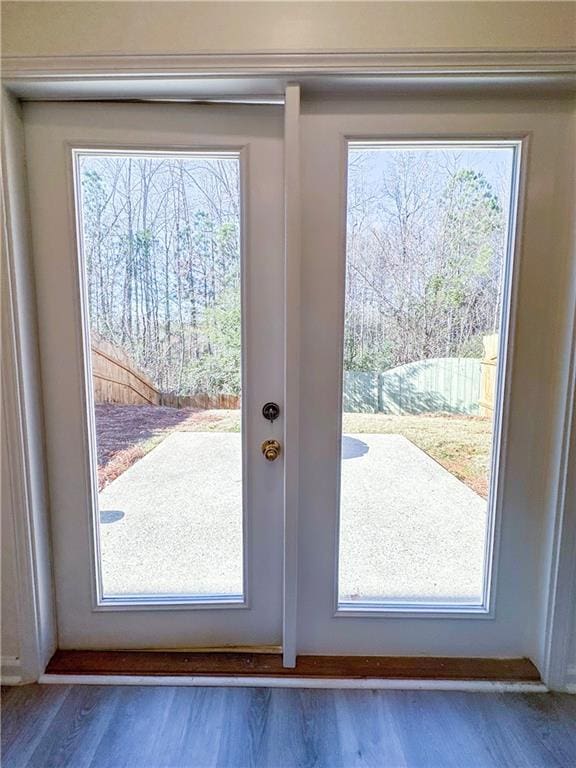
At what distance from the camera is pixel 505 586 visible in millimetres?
1489

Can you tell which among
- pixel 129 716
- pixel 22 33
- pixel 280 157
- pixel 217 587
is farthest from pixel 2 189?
pixel 129 716

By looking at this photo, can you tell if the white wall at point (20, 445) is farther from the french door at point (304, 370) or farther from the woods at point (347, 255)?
the woods at point (347, 255)

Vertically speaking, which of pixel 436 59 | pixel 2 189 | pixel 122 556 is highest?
pixel 436 59

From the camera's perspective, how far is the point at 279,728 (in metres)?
1.27

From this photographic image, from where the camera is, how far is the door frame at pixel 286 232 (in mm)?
1194

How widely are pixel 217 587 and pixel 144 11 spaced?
76.6 inches

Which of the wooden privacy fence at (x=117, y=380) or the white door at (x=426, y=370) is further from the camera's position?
the wooden privacy fence at (x=117, y=380)

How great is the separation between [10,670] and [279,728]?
3.23ft

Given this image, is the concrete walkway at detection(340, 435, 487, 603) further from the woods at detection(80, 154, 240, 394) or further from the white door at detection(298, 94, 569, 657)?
→ the woods at detection(80, 154, 240, 394)

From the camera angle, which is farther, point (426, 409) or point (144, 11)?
point (426, 409)

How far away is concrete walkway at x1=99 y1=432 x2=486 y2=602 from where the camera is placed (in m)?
1.49

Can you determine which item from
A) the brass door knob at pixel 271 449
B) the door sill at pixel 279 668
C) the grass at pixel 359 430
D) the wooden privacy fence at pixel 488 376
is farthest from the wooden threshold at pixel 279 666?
the wooden privacy fence at pixel 488 376

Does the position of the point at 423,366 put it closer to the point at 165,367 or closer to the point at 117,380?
the point at 165,367

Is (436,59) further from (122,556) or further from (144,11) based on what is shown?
(122,556)
